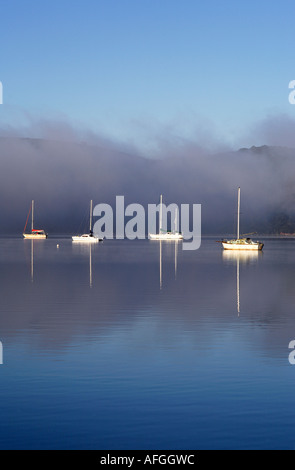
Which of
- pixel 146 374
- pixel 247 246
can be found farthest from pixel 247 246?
pixel 146 374

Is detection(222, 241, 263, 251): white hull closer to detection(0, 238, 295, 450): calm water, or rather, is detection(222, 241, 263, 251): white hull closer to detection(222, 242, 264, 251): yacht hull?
detection(222, 242, 264, 251): yacht hull

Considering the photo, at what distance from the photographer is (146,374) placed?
22453 mm

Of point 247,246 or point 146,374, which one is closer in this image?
point 146,374

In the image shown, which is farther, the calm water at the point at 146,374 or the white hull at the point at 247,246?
the white hull at the point at 247,246

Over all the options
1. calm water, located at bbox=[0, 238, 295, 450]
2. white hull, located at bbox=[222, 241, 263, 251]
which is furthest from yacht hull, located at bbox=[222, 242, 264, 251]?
calm water, located at bbox=[0, 238, 295, 450]

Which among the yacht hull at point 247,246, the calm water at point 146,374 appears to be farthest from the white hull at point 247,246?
the calm water at point 146,374

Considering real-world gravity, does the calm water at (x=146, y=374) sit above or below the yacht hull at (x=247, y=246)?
below

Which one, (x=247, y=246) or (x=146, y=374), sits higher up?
(x=247, y=246)

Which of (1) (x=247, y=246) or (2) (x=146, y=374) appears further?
(1) (x=247, y=246)

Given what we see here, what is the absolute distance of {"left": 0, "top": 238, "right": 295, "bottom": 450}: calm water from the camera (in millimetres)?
16016

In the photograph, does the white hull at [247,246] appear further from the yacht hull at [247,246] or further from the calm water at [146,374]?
the calm water at [146,374]

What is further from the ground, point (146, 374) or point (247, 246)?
point (247, 246)

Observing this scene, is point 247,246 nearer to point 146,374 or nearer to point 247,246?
point 247,246

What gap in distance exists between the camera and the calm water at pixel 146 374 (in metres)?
16.0
